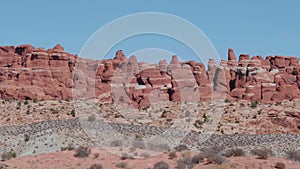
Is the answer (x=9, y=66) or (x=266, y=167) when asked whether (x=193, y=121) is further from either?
(x=9, y=66)

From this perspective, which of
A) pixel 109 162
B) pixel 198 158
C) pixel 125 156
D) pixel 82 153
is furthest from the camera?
pixel 82 153

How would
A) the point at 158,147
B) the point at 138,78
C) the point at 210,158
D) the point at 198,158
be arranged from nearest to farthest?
the point at 210,158, the point at 198,158, the point at 158,147, the point at 138,78

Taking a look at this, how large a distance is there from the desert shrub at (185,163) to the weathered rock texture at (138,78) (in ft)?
175

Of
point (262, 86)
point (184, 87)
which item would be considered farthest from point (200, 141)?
point (262, 86)

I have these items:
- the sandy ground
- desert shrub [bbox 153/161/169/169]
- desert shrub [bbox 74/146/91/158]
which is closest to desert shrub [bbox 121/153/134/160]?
the sandy ground

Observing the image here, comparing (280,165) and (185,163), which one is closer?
(280,165)

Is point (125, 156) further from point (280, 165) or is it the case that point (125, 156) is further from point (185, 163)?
point (280, 165)

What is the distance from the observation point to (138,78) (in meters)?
93.3

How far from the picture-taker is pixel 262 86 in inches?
3664

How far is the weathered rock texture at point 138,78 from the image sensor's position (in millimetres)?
88188

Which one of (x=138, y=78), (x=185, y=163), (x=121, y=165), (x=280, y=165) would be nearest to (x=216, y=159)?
(x=185, y=163)

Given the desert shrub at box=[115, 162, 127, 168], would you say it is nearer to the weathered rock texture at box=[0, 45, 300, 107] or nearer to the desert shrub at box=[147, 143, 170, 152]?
the desert shrub at box=[147, 143, 170, 152]

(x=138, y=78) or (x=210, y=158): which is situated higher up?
(x=138, y=78)

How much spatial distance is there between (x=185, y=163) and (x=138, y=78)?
215 ft
